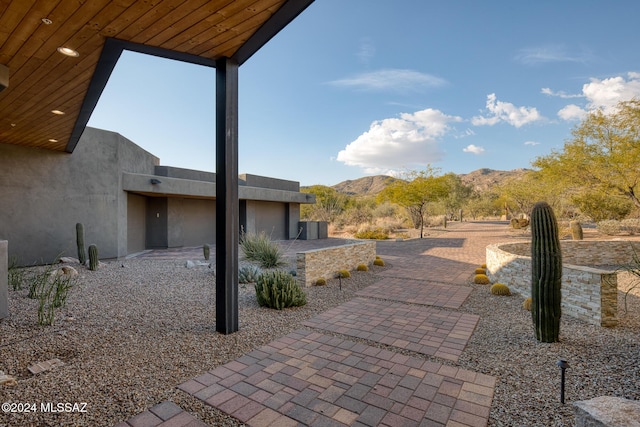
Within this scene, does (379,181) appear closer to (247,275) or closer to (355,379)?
(247,275)

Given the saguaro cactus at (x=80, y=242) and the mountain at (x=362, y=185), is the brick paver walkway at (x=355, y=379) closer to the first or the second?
Result: the saguaro cactus at (x=80, y=242)

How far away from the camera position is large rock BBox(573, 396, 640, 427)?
4.81ft

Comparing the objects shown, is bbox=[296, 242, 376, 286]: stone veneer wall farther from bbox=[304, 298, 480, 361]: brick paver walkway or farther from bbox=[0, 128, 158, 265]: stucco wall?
bbox=[0, 128, 158, 265]: stucco wall

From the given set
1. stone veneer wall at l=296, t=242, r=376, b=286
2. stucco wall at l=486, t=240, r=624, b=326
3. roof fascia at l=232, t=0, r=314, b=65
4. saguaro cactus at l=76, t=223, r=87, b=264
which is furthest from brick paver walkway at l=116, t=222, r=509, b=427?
saguaro cactus at l=76, t=223, r=87, b=264

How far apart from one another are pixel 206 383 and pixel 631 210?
2365 cm

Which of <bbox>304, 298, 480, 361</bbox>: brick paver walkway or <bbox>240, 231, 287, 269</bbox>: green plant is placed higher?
<bbox>240, 231, 287, 269</bbox>: green plant

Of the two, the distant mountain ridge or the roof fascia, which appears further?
the distant mountain ridge

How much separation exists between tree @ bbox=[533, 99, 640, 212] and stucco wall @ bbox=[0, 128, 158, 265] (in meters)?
16.9

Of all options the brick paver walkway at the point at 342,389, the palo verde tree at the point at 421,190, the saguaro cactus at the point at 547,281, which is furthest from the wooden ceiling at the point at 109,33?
the palo verde tree at the point at 421,190

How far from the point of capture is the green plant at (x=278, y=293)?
473 cm

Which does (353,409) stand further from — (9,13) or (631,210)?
(631,210)

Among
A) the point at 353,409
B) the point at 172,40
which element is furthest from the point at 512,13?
the point at 353,409

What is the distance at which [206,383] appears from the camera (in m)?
2.54

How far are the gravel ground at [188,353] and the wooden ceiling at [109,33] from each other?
10.6 ft
